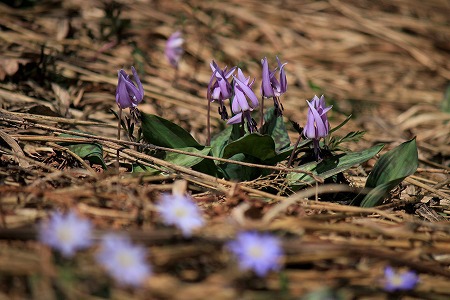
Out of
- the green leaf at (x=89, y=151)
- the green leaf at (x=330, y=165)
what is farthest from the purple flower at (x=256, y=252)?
the green leaf at (x=89, y=151)

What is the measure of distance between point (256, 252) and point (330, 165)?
0.98 meters

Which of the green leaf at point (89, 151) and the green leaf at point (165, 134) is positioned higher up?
the green leaf at point (165, 134)

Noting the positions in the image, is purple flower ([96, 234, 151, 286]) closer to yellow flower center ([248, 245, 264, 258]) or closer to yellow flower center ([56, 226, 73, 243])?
yellow flower center ([56, 226, 73, 243])

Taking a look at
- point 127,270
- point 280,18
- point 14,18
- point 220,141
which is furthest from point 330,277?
point 280,18

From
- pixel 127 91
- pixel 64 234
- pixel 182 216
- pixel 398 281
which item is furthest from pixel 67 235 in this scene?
pixel 127 91

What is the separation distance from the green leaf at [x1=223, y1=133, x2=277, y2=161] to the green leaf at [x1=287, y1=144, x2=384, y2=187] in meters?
0.12

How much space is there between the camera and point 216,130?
10.8ft

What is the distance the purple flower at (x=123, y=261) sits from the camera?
4.42 ft

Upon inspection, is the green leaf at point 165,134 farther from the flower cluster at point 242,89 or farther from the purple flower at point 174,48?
the purple flower at point 174,48

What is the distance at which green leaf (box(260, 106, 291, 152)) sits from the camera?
2.52 m

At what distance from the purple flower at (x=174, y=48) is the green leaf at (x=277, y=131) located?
4.13 ft

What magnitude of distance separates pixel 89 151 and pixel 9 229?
83 centimetres

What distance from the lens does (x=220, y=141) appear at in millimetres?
2518

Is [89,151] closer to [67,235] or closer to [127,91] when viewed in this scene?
[127,91]
